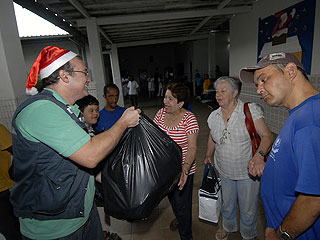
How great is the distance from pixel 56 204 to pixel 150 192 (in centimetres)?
51

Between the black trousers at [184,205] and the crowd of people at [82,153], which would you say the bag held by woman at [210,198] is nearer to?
the black trousers at [184,205]

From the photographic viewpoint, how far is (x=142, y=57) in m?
18.2

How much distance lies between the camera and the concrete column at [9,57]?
2.33 meters

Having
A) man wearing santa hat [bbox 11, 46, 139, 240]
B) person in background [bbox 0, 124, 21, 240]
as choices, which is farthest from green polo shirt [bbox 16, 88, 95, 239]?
person in background [bbox 0, 124, 21, 240]

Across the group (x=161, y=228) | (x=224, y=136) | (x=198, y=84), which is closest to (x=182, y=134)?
(x=224, y=136)

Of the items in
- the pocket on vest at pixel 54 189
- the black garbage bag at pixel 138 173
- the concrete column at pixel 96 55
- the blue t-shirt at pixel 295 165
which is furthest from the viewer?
the concrete column at pixel 96 55

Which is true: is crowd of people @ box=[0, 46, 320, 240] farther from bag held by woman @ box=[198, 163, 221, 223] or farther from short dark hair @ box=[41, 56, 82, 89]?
bag held by woman @ box=[198, 163, 221, 223]

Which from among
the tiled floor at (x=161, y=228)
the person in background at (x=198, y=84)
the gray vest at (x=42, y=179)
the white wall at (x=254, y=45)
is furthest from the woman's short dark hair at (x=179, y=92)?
the person in background at (x=198, y=84)

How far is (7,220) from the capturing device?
186 cm

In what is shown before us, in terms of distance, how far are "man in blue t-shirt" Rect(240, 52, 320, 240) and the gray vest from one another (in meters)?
1.08

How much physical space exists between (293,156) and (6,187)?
2.32m

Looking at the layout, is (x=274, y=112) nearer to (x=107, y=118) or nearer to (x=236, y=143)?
(x=236, y=143)

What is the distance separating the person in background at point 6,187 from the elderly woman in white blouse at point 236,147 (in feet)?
6.59

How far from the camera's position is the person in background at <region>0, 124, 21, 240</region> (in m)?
1.77
